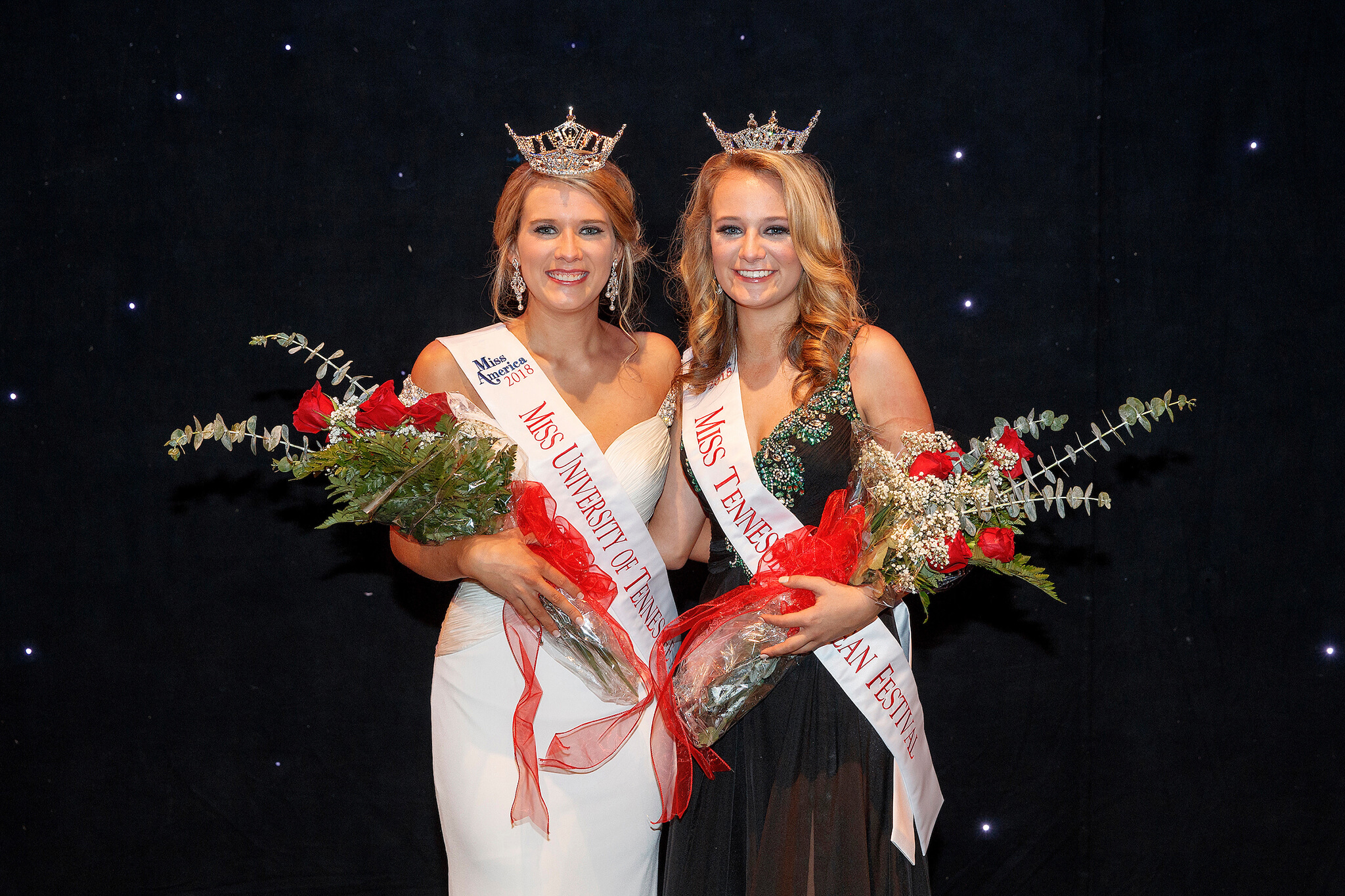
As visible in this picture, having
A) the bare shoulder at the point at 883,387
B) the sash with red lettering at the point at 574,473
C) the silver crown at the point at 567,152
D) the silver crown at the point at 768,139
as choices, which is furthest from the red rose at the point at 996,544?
the silver crown at the point at 567,152

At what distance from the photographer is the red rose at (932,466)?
145 cm

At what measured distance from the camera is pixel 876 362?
1.72 m

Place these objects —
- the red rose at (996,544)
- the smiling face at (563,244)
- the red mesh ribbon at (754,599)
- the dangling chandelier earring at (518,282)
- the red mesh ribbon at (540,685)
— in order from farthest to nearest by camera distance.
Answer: the dangling chandelier earring at (518,282), the smiling face at (563,244), the red mesh ribbon at (540,685), the red mesh ribbon at (754,599), the red rose at (996,544)

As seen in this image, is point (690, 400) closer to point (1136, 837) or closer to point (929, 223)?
point (929, 223)

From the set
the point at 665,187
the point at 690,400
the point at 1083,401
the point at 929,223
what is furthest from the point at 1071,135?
the point at 690,400

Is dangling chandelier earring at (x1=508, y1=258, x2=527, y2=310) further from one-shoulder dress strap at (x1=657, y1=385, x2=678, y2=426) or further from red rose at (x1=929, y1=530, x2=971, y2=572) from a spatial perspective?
red rose at (x1=929, y1=530, x2=971, y2=572)

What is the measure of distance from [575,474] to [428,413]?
1.46ft

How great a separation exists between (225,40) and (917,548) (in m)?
1.90

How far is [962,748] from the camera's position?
8.37ft

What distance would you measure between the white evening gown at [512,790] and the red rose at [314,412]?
0.26 m

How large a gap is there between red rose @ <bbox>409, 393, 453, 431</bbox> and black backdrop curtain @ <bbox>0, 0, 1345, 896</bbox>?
3.05ft

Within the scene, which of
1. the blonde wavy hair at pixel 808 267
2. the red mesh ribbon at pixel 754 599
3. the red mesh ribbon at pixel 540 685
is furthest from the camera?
the blonde wavy hair at pixel 808 267

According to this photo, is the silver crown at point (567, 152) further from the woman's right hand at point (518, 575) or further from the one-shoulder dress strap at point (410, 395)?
the woman's right hand at point (518, 575)

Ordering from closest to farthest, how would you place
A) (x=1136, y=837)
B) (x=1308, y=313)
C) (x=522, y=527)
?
1. (x=522, y=527)
2. (x=1308, y=313)
3. (x=1136, y=837)
